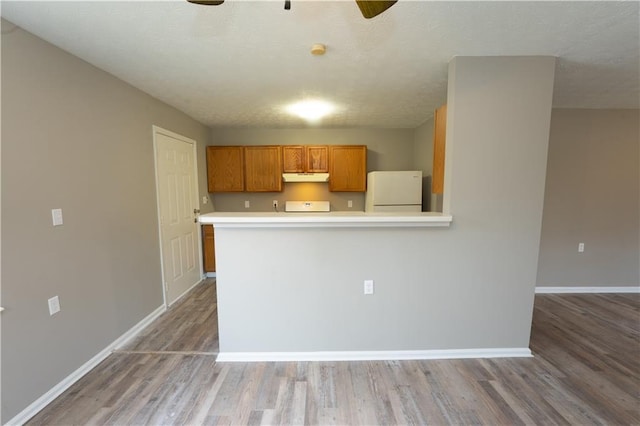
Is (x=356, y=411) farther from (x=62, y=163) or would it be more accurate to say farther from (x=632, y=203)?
(x=632, y=203)

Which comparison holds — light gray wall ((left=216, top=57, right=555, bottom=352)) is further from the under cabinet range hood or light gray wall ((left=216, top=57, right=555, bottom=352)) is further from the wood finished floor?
the under cabinet range hood

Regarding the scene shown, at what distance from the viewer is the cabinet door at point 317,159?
4070 mm

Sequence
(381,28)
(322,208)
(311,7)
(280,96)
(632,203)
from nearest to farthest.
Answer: (311,7) < (381,28) < (280,96) < (632,203) < (322,208)

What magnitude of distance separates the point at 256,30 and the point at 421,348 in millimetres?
2611

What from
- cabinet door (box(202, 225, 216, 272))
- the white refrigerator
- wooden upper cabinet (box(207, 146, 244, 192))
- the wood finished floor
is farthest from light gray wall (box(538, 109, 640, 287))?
cabinet door (box(202, 225, 216, 272))

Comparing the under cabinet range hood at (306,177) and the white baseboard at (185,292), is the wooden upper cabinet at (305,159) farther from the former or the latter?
the white baseboard at (185,292)

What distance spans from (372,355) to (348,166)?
279 centimetres

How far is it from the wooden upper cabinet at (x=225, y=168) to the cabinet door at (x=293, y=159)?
69 centimetres

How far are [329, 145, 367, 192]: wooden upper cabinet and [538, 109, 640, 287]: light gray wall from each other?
2.38 meters

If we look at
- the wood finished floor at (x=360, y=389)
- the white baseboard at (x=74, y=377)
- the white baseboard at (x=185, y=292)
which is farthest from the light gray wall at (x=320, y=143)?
the wood finished floor at (x=360, y=389)

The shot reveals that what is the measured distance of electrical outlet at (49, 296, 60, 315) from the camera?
Result: 5.53 ft

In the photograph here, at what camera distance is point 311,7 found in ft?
4.52

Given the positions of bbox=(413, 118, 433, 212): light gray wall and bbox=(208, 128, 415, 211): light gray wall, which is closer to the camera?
bbox=(413, 118, 433, 212): light gray wall

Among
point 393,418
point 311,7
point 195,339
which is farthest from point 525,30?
point 195,339
